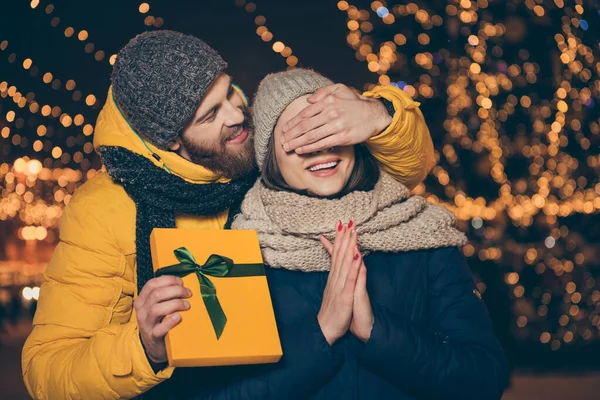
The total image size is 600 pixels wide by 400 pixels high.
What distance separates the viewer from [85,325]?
2162mm

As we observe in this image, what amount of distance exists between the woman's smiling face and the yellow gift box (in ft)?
1.18

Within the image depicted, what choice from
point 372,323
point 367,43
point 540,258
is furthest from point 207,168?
point 540,258

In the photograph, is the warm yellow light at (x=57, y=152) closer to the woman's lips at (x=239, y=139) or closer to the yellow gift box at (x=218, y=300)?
the woman's lips at (x=239, y=139)

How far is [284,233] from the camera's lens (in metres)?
2.18

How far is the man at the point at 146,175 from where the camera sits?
2.04m

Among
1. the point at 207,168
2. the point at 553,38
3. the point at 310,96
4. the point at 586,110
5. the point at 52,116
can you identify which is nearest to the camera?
the point at 310,96

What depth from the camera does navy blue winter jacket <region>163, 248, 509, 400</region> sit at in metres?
1.90

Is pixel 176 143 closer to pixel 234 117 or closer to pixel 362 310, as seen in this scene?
pixel 234 117

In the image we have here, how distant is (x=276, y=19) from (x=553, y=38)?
67.6 inches

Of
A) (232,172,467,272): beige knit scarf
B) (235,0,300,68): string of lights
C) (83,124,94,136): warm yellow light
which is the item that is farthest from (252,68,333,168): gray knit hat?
(83,124,94,136): warm yellow light

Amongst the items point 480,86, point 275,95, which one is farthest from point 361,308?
point 480,86

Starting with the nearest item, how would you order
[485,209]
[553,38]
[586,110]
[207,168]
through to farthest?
1. [207,168]
2. [553,38]
3. [586,110]
4. [485,209]

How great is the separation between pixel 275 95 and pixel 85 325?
0.94 metres

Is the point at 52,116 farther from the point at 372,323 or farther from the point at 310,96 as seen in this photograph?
the point at 372,323
